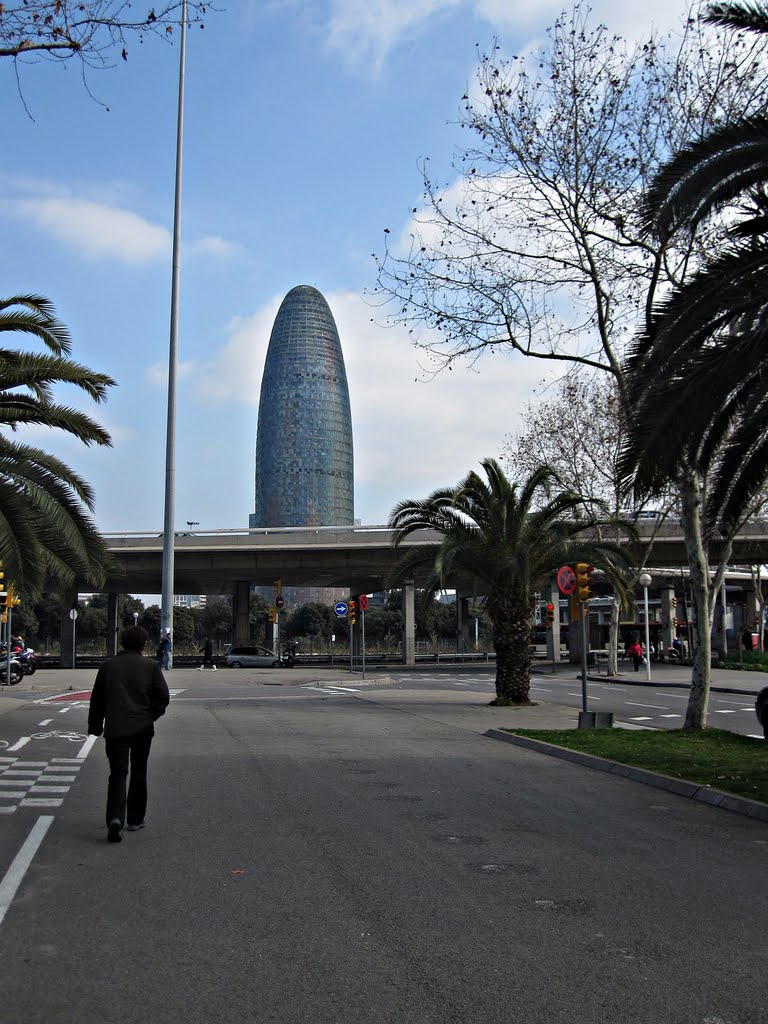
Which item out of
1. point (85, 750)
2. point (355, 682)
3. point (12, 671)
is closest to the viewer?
point (85, 750)

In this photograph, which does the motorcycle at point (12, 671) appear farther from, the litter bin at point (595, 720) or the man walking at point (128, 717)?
the man walking at point (128, 717)

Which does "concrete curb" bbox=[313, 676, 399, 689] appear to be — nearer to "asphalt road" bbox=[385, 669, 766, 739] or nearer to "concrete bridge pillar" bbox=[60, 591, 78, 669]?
"asphalt road" bbox=[385, 669, 766, 739]

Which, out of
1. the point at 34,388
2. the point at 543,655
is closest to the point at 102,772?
the point at 34,388

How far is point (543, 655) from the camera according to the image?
68875 mm

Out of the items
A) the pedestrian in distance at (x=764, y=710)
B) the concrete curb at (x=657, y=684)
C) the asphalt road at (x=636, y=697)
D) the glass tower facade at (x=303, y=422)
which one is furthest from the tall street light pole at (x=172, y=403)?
the glass tower facade at (x=303, y=422)

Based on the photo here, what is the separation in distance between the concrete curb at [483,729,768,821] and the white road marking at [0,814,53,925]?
617cm

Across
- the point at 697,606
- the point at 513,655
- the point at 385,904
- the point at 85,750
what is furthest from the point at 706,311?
the point at 513,655

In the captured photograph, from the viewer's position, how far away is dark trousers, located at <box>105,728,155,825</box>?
298 inches

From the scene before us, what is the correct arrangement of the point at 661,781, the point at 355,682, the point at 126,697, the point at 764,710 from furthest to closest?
the point at 355,682, the point at 764,710, the point at 661,781, the point at 126,697

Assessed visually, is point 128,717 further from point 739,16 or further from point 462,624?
point 462,624

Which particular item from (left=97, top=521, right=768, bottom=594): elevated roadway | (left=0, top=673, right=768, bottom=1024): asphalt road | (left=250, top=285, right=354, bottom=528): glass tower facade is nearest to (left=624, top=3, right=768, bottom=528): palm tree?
(left=0, top=673, right=768, bottom=1024): asphalt road

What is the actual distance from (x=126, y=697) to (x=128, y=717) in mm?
167

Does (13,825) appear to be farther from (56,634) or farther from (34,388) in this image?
(56,634)

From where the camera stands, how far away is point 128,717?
25.6 ft
